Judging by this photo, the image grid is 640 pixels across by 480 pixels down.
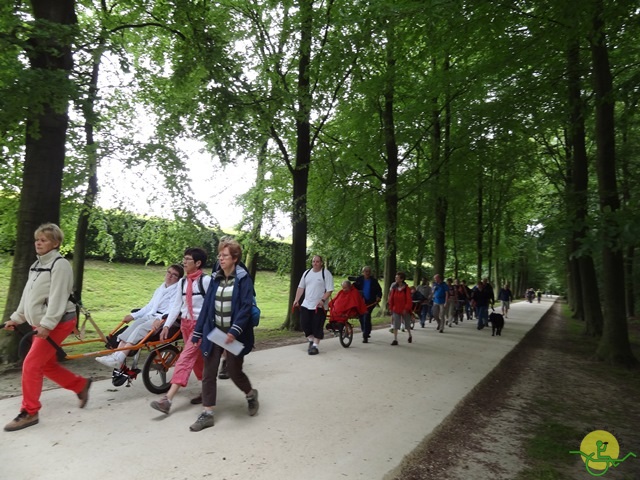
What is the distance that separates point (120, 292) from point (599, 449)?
2334cm

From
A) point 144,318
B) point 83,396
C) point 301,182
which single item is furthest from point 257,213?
point 83,396

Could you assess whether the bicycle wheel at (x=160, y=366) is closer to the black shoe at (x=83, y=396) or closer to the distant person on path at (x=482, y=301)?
the black shoe at (x=83, y=396)

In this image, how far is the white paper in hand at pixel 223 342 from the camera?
456cm

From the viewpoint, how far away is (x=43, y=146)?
24.2 feet

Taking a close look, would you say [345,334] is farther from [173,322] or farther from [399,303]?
[173,322]

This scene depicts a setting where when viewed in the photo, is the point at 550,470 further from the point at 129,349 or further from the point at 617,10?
the point at 617,10

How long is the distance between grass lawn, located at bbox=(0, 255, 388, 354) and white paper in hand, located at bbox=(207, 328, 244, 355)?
12.5 meters

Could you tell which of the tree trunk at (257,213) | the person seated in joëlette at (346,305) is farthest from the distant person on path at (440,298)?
the tree trunk at (257,213)

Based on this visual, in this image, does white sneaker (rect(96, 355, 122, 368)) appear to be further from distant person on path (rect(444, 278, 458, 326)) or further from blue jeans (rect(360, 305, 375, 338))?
distant person on path (rect(444, 278, 458, 326))

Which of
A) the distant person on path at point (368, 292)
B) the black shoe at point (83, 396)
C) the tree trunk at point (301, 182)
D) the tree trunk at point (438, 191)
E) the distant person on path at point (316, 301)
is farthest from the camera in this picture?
the tree trunk at point (438, 191)

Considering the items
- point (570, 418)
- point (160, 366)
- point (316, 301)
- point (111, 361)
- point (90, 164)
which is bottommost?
point (570, 418)

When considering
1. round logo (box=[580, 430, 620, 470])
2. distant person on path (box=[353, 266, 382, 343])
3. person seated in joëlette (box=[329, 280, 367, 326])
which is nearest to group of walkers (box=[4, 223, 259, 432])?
round logo (box=[580, 430, 620, 470])

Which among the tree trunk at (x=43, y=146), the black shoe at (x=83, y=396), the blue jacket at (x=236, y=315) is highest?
the tree trunk at (x=43, y=146)

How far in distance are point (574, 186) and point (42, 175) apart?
14.5 meters
